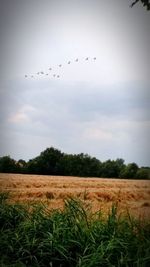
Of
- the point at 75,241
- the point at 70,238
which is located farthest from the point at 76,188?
the point at 75,241

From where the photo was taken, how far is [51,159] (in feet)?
36.1

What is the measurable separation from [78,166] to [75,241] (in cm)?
553

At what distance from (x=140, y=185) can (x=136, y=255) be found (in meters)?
6.42

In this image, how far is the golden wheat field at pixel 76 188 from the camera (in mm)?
9883

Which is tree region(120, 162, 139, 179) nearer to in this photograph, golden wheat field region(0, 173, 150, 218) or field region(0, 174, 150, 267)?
golden wheat field region(0, 173, 150, 218)

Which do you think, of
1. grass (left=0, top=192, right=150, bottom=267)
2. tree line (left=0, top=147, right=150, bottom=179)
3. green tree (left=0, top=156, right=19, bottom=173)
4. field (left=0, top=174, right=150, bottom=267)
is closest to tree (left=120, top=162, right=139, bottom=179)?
tree line (left=0, top=147, right=150, bottom=179)

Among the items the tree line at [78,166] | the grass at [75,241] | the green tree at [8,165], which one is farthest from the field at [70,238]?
the green tree at [8,165]

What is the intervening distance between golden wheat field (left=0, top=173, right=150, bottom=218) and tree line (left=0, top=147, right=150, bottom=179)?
8.6 inches

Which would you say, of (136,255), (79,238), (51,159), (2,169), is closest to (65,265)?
(79,238)

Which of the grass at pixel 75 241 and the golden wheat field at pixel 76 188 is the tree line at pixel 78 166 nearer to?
the golden wheat field at pixel 76 188

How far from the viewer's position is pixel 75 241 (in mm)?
5430

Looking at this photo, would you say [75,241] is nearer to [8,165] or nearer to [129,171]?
[129,171]

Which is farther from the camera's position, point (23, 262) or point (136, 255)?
point (23, 262)

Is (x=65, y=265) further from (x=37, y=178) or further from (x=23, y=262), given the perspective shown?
(x=37, y=178)
